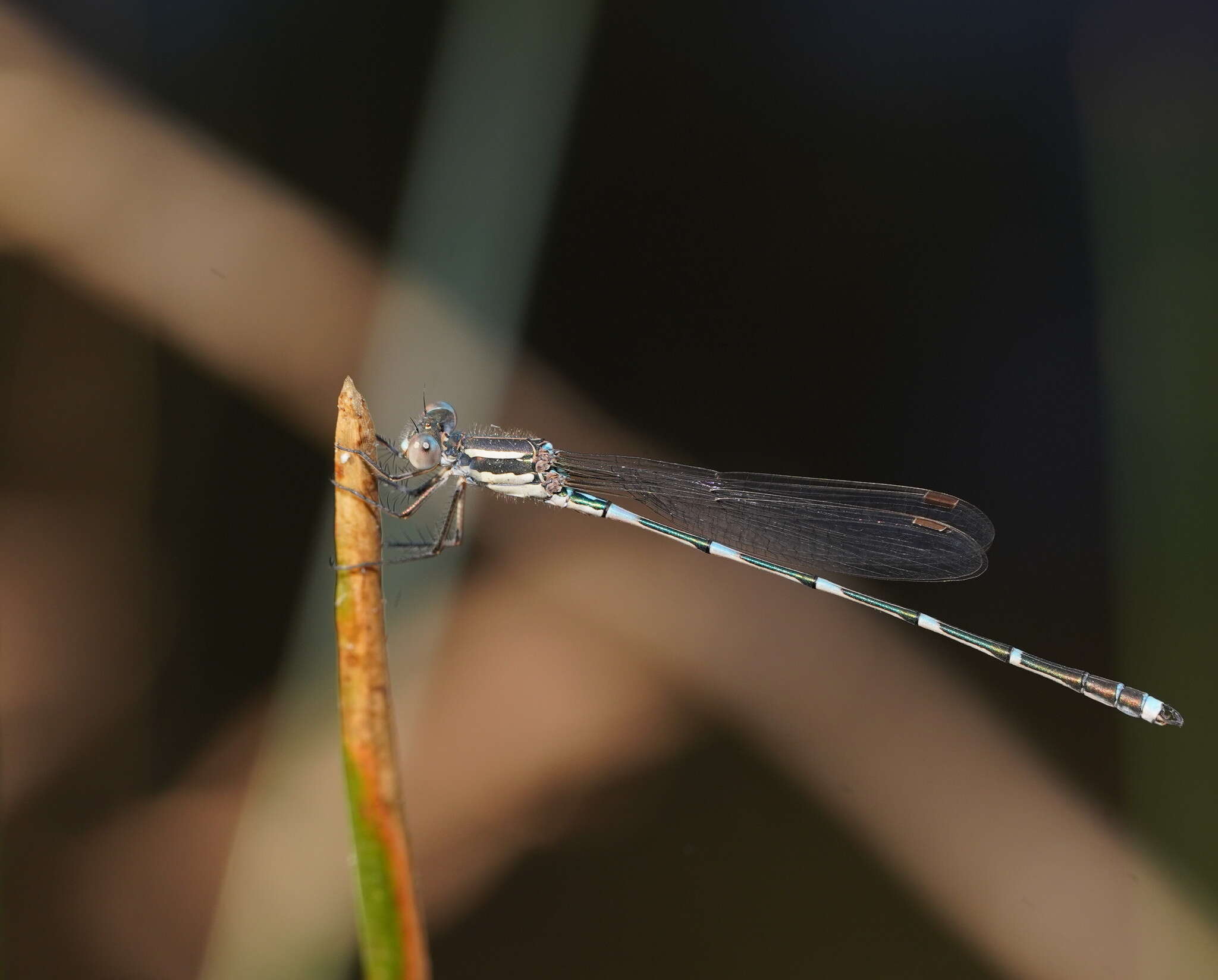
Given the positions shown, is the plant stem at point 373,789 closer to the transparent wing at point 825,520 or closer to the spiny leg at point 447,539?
the spiny leg at point 447,539

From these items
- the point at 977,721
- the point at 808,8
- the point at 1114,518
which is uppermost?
the point at 808,8

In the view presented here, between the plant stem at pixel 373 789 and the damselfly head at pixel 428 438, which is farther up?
the damselfly head at pixel 428 438

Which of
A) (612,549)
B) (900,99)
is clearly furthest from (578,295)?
(900,99)

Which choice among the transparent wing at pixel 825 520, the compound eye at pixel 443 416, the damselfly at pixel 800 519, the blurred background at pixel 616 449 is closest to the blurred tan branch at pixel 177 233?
the blurred background at pixel 616 449

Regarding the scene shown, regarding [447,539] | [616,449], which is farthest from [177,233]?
[616,449]

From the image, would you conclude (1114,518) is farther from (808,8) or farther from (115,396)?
(115,396)

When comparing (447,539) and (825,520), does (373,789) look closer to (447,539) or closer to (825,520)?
(447,539)

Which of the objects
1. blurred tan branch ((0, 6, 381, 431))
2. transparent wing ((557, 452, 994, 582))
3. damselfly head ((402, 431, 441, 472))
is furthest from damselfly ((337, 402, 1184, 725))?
blurred tan branch ((0, 6, 381, 431))
